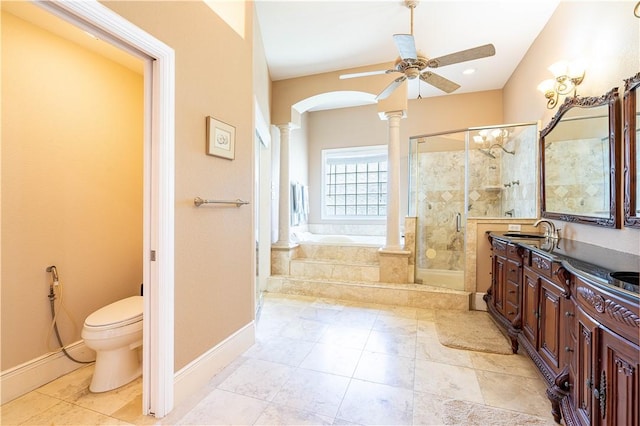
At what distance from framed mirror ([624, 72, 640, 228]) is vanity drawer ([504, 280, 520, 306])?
2.85ft

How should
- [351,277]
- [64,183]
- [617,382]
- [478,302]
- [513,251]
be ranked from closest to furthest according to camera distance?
[617,382]
[64,183]
[513,251]
[478,302]
[351,277]

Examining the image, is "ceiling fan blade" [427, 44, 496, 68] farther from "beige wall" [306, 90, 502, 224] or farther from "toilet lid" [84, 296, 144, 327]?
"toilet lid" [84, 296, 144, 327]

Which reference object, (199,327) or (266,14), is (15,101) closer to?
(199,327)

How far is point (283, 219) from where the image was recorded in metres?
4.27

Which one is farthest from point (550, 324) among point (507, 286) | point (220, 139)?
point (220, 139)

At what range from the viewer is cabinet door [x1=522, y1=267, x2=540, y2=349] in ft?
6.39

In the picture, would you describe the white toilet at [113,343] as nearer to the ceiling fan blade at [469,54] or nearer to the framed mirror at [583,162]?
the ceiling fan blade at [469,54]

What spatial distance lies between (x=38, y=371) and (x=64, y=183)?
4.15ft

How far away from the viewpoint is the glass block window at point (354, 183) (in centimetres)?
581

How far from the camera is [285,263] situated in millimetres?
4117

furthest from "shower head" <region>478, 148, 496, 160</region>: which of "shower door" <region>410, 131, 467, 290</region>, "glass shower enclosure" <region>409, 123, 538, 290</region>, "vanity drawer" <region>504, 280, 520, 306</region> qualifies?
"vanity drawer" <region>504, 280, 520, 306</region>

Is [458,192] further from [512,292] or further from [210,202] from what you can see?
[210,202]

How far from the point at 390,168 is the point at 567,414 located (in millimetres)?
2896

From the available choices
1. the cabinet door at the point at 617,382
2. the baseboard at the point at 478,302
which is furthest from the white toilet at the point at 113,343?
the baseboard at the point at 478,302
